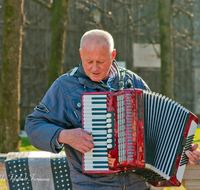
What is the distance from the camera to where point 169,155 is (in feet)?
8.31

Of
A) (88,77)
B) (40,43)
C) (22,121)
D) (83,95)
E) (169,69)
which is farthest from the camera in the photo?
(40,43)

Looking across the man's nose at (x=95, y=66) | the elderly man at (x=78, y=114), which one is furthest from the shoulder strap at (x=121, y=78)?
the man's nose at (x=95, y=66)

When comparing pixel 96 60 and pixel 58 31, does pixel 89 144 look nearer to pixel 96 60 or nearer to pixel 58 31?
pixel 96 60

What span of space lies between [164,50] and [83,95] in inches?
308

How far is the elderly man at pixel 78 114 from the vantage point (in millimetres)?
2436

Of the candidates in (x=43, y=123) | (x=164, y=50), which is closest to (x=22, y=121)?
(x=164, y=50)

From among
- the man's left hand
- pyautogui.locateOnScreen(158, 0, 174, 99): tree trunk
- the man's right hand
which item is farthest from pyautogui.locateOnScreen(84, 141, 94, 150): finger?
pyautogui.locateOnScreen(158, 0, 174, 99): tree trunk

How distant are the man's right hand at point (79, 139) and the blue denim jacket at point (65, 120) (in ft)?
0.33

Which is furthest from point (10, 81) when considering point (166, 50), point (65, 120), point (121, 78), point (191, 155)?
point (166, 50)

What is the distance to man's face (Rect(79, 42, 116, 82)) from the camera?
2.49 metres

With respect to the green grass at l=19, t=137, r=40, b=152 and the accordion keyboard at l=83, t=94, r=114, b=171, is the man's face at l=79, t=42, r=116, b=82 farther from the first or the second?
the green grass at l=19, t=137, r=40, b=152

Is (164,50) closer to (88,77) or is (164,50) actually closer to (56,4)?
(56,4)

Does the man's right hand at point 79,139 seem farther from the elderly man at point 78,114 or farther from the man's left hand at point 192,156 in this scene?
the man's left hand at point 192,156

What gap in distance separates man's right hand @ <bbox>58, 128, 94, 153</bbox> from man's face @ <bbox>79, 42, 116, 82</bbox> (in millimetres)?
450
